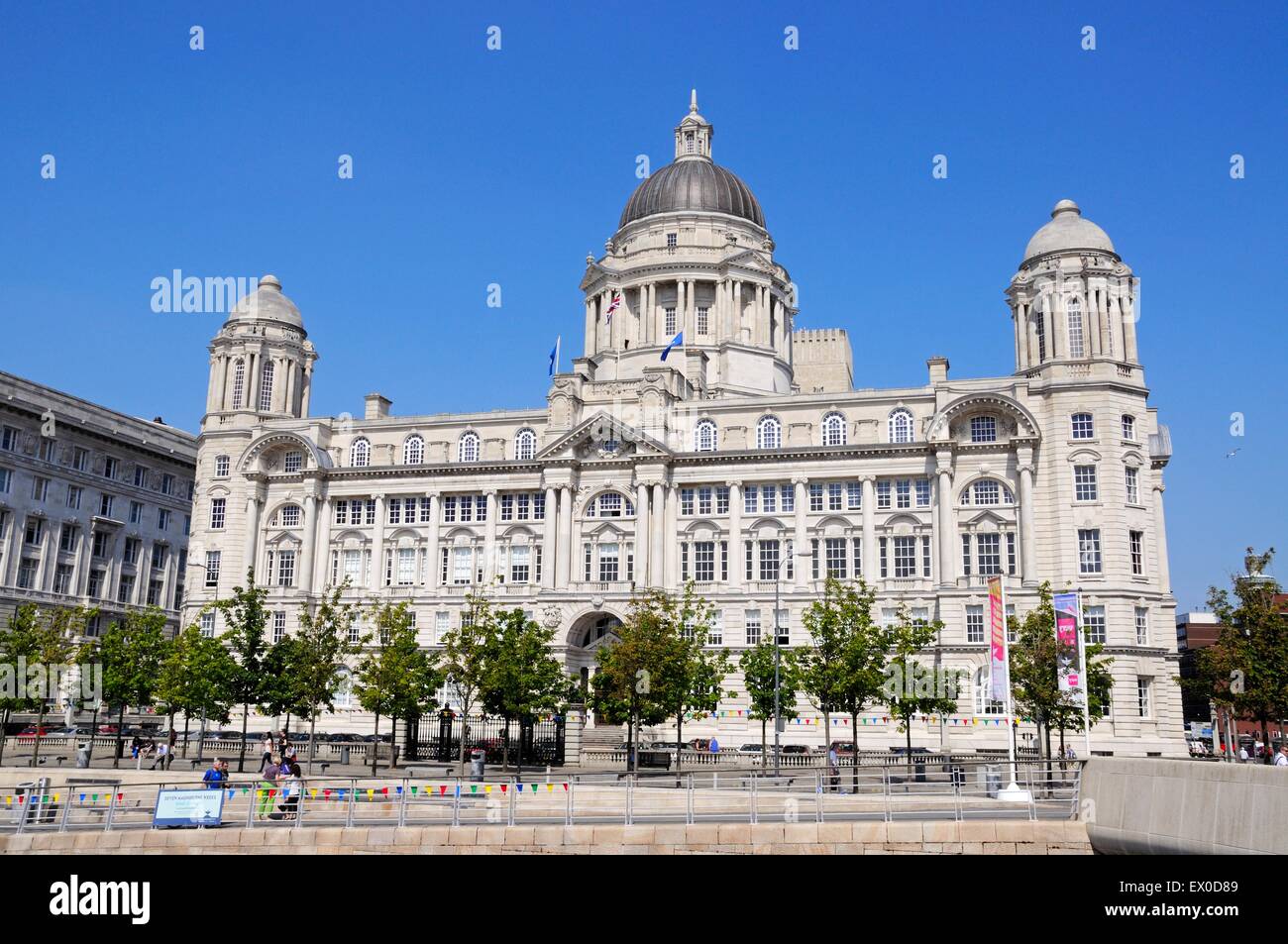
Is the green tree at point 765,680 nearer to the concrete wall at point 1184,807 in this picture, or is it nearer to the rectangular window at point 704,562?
the rectangular window at point 704,562

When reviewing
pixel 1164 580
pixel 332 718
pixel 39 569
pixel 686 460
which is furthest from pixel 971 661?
pixel 39 569

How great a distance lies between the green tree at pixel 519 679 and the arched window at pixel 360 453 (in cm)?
3333

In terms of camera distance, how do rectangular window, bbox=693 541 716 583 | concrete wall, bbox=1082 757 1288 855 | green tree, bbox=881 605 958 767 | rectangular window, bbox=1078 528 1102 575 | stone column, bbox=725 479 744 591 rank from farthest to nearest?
rectangular window, bbox=693 541 716 583
stone column, bbox=725 479 744 591
rectangular window, bbox=1078 528 1102 575
green tree, bbox=881 605 958 767
concrete wall, bbox=1082 757 1288 855

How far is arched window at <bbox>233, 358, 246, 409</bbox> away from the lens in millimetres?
91375

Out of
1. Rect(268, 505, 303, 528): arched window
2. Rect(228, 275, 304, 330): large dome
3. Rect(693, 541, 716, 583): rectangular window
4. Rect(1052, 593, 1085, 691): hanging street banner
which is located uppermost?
Rect(228, 275, 304, 330): large dome

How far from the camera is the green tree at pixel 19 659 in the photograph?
199 ft

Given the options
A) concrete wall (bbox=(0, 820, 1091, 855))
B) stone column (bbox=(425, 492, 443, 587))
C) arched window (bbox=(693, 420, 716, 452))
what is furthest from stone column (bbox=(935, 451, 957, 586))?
concrete wall (bbox=(0, 820, 1091, 855))

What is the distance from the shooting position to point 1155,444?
87.5 meters

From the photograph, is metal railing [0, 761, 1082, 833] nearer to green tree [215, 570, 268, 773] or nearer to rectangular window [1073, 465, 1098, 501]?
green tree [215, 570, 268, 773]

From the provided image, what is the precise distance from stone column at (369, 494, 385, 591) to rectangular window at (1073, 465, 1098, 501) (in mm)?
46654

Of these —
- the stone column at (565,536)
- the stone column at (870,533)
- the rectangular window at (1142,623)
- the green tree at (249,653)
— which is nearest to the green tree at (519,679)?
the green tree at (249,653)
